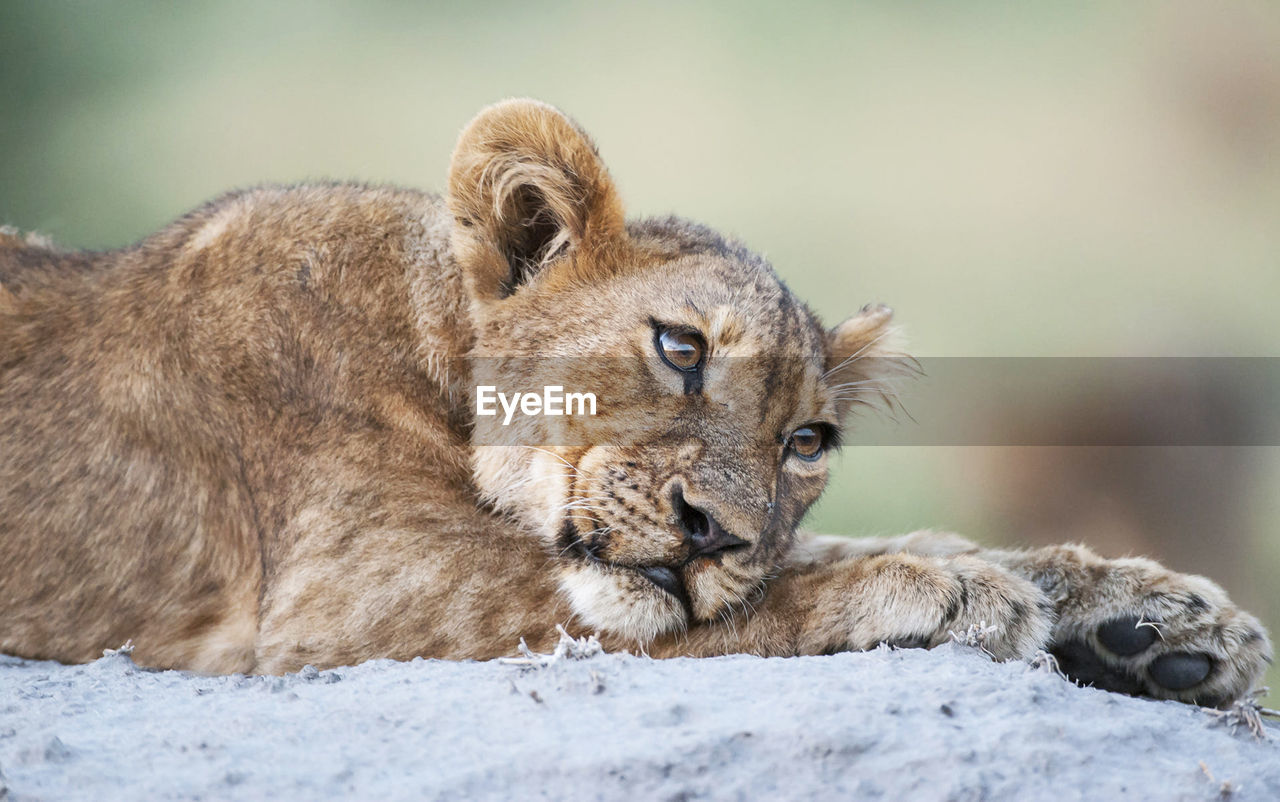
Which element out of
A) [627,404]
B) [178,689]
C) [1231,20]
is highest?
[1231,20]

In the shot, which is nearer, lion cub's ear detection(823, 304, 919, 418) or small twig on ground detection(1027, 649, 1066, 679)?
small twig on ground detection(1027, 649, 1066, 679)

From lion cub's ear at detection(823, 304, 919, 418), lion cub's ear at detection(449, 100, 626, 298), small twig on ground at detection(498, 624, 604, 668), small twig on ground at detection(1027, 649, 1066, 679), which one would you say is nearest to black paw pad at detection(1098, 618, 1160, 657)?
small twig on ground at detection(1027, 649, 1066, 679)

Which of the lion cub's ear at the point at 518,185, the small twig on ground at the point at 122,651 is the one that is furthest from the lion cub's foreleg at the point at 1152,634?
the small twig on ground at the point at 122,651

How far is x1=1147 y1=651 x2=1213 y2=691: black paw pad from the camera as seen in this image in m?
3.45

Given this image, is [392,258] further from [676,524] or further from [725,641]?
[725,641]

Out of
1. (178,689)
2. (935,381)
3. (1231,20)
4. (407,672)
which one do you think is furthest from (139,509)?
(1231,20)

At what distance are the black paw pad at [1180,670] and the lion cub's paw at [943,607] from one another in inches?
14.9

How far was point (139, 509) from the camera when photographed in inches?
146

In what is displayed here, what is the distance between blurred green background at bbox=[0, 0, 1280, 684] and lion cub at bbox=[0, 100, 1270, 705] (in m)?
6.24

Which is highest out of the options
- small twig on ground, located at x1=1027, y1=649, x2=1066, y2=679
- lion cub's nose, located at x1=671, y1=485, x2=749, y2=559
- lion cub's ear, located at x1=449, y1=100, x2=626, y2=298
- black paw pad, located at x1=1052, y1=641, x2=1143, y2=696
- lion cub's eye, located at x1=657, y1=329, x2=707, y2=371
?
lion cub's ear, located at x1=449, y1=100, x2=626, y2=298

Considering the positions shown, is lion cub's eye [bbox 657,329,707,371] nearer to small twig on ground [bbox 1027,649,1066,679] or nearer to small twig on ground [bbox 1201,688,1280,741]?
small twig on ground [bbox 1027,649,1066,679]

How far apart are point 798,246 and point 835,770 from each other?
31.2 feet

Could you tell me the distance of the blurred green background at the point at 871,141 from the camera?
10797 mm

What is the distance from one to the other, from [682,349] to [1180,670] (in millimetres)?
1694
